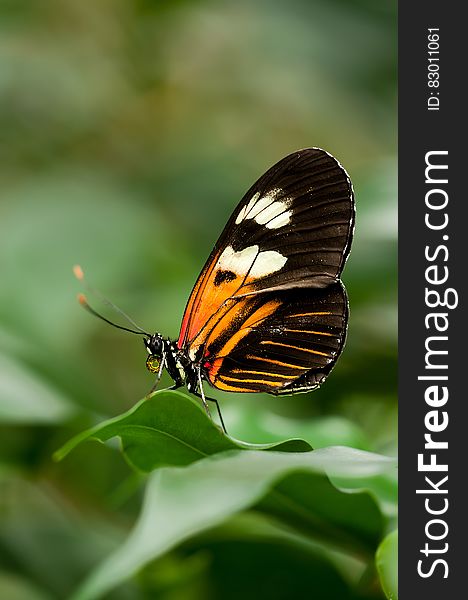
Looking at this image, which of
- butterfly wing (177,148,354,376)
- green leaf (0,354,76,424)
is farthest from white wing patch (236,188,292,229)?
green leaf (0,354,76,424)

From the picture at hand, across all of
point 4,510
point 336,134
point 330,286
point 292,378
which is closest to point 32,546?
point 4,510

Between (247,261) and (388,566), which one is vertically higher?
(247,261)

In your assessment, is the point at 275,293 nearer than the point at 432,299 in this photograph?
No

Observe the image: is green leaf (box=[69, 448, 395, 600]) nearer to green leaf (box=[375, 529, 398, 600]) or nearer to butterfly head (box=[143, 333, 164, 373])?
green leaf (box=[375, 529, 398, 600])

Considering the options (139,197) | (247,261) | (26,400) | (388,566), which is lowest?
(388,566)

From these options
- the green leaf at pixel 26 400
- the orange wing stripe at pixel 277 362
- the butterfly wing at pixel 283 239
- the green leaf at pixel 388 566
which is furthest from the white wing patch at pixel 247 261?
the green leaf at pixel 388 566

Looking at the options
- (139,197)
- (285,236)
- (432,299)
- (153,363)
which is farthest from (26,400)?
(139,197)

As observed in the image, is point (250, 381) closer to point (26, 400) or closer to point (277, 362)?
point (277, 362)
